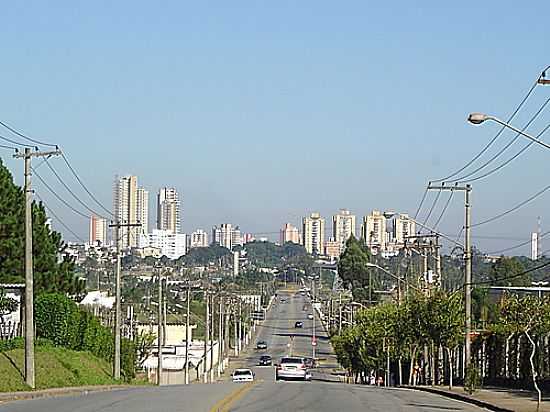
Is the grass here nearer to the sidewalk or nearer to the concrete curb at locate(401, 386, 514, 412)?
the concrete curb at locate(401, 386, 514, 412)

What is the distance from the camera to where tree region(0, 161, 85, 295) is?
179 feet

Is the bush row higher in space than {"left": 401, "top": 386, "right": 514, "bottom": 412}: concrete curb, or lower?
higher

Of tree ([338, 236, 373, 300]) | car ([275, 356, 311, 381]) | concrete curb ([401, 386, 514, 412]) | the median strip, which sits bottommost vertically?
car ([275, 356, 311, 381])

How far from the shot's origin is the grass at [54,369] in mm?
37125

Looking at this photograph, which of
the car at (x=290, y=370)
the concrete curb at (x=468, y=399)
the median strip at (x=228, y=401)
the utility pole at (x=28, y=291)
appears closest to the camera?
the median strip at (x=228, y=401)

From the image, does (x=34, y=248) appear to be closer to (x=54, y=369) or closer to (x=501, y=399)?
(x=54, y=369)

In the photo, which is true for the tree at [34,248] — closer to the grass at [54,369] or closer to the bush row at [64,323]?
the bush row at [64,323]

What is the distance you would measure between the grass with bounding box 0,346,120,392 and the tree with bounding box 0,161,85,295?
6.13m

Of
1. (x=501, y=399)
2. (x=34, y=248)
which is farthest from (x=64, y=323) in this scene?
(x=501, y=399)

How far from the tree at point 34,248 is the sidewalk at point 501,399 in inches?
904

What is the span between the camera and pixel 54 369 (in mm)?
43656

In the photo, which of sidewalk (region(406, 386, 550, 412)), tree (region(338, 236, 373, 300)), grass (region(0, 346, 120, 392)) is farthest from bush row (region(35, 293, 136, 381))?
tree (region(338, 236, 373, 300))

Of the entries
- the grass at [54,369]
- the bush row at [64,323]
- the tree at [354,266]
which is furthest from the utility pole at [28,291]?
the tree at [354,266]

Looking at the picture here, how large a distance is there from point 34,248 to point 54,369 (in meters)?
17.2
